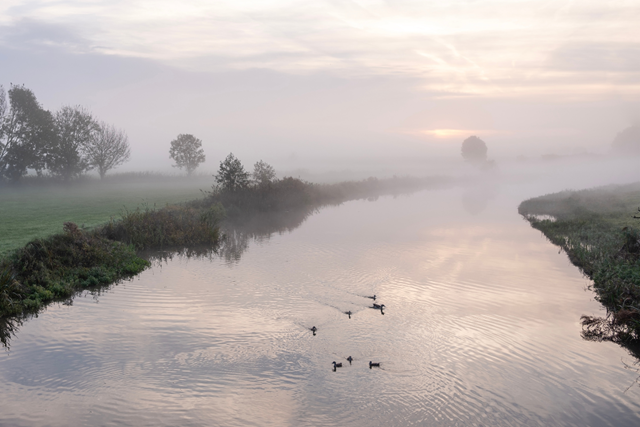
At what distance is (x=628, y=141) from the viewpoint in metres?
146

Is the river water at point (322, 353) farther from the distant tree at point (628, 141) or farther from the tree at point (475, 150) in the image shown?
the distant tree at point (628, 141)

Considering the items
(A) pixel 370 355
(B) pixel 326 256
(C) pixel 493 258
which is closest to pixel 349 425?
(A) pixel 370 355

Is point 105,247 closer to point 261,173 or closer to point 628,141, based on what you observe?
point 261,173

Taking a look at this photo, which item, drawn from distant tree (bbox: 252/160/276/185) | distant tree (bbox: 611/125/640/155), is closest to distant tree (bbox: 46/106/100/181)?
distant tree (bbox: 252/160/276/185)

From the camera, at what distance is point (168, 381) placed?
26.7 feet

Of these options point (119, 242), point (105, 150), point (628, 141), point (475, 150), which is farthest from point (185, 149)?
point (628, 141)

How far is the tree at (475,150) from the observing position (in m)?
124

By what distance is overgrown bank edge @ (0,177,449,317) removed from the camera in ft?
41.5

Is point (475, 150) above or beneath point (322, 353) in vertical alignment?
above

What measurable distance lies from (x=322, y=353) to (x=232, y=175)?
24.7 meters

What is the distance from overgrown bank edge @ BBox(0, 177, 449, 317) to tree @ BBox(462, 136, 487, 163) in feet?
332

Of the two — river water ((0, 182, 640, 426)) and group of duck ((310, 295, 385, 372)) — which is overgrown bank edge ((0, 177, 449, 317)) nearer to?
river water ((0, 182, 640, 426))

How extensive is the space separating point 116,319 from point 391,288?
301 inches

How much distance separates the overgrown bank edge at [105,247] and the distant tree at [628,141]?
490ft
